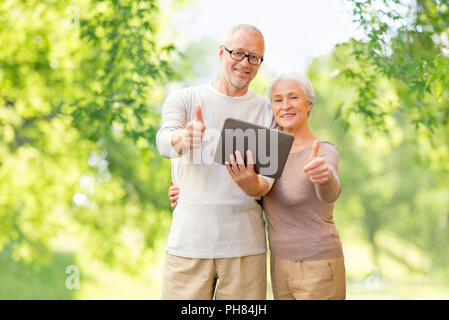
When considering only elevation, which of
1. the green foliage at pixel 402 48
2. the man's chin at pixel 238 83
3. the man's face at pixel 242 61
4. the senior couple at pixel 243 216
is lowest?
the senior couple at pixel 243 216

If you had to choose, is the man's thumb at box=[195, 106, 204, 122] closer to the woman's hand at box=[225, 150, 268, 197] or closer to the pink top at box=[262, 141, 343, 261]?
the woman's hand at box=[225, 150, 268, 197]

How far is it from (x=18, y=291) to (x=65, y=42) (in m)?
4.90

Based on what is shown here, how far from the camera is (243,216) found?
194cm

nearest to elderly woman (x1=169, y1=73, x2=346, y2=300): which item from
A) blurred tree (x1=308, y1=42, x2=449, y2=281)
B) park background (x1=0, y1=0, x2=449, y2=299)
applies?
park background (x1=0, y1=0, x2=449, y2=299)

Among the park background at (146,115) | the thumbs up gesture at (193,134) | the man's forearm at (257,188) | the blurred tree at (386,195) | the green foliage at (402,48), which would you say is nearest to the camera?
the thumbs up gesture at (193,134)

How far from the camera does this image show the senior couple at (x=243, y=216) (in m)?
1.92

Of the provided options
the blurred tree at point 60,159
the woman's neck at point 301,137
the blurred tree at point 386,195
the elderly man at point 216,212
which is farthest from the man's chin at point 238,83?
the blurred tree at point 386,195

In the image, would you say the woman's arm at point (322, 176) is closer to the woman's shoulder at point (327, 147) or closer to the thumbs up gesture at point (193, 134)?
the woman's shoulder at point (327, 147)

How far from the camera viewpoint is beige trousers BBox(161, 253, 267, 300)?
1920 millimetres

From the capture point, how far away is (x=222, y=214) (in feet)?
6.32

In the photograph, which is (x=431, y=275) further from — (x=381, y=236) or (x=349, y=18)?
(x=349, y=18)

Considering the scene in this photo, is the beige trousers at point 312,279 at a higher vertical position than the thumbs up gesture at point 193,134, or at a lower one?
lower

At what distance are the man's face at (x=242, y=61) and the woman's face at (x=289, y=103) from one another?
5.5 inches

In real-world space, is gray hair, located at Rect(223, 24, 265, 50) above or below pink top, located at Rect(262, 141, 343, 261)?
above
